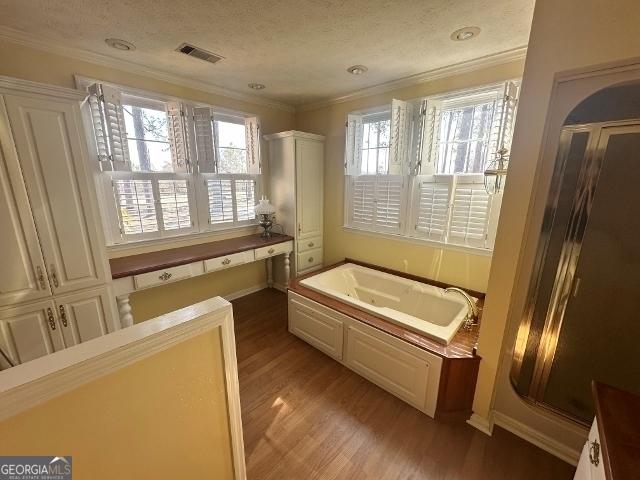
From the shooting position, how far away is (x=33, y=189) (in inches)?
58.2

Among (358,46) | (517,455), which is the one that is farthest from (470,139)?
(517,455)

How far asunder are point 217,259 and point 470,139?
8.31ft

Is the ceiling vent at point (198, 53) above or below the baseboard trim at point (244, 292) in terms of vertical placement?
above

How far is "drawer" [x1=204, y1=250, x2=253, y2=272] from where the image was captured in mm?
2498

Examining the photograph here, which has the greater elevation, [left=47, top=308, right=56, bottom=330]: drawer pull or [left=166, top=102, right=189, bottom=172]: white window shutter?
[left=166, top=102, right=189, bottom=172]: white window shutter

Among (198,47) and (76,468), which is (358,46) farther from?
(76,468)

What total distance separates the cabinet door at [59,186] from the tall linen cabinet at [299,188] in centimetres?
184

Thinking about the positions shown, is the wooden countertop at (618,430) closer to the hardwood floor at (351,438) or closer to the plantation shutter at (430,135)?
the hardwood floor at (351,438)

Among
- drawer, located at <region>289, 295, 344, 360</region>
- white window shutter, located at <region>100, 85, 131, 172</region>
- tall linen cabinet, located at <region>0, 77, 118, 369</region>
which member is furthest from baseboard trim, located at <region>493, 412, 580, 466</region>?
white window shutter, located at <region>100, 85, 131, 172</region>

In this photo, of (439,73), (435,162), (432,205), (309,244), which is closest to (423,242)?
(432,205)

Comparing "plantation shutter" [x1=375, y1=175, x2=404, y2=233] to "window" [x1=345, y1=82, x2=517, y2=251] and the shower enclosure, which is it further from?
the shower enclosure

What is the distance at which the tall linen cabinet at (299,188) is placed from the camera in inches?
119

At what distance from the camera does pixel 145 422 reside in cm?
A: 86

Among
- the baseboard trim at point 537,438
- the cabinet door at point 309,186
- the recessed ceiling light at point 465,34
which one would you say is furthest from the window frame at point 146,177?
the baseboard trim at point 537,438
